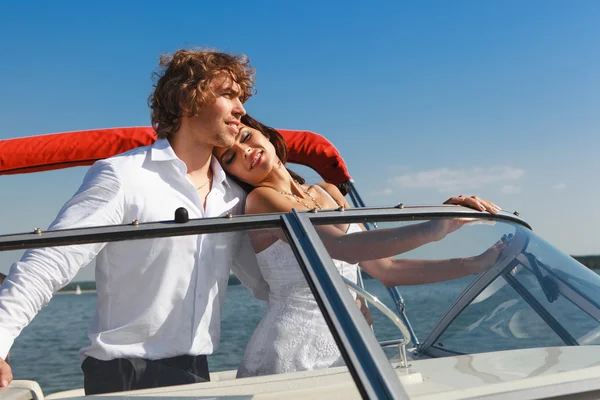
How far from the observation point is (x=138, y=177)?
7.95 ft

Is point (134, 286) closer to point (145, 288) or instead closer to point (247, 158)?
point (145, 288)

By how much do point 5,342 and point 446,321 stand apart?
46.8 inches

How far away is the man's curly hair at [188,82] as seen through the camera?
2709 millimetres

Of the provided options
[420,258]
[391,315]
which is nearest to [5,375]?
[391,315]

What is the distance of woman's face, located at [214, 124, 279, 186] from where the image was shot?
278cm

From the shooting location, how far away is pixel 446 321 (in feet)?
6.65

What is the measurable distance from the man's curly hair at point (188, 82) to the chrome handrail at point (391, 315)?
1.20m

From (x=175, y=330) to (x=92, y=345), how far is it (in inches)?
8.4

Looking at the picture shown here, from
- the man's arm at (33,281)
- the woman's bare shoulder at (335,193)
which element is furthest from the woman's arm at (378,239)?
the woman's bare shoulder at (335,193)

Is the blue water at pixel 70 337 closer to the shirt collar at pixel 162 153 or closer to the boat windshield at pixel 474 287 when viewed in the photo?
the boat windshield at pixel 474 287

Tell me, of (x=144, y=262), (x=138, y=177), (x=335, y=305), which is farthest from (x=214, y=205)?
(x=335, y=305)

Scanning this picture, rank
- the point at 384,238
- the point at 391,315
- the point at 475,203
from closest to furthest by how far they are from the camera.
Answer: the point at 391,315 → the point at 384,238 → the point at 475,203

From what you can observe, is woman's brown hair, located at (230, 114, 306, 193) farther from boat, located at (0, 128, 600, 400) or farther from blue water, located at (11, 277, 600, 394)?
blue water, located at (11, 277, 600, 394)

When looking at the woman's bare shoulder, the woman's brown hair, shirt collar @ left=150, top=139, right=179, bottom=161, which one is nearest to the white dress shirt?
shirt collar @ left=150, top=139, right=179, bottom=161
